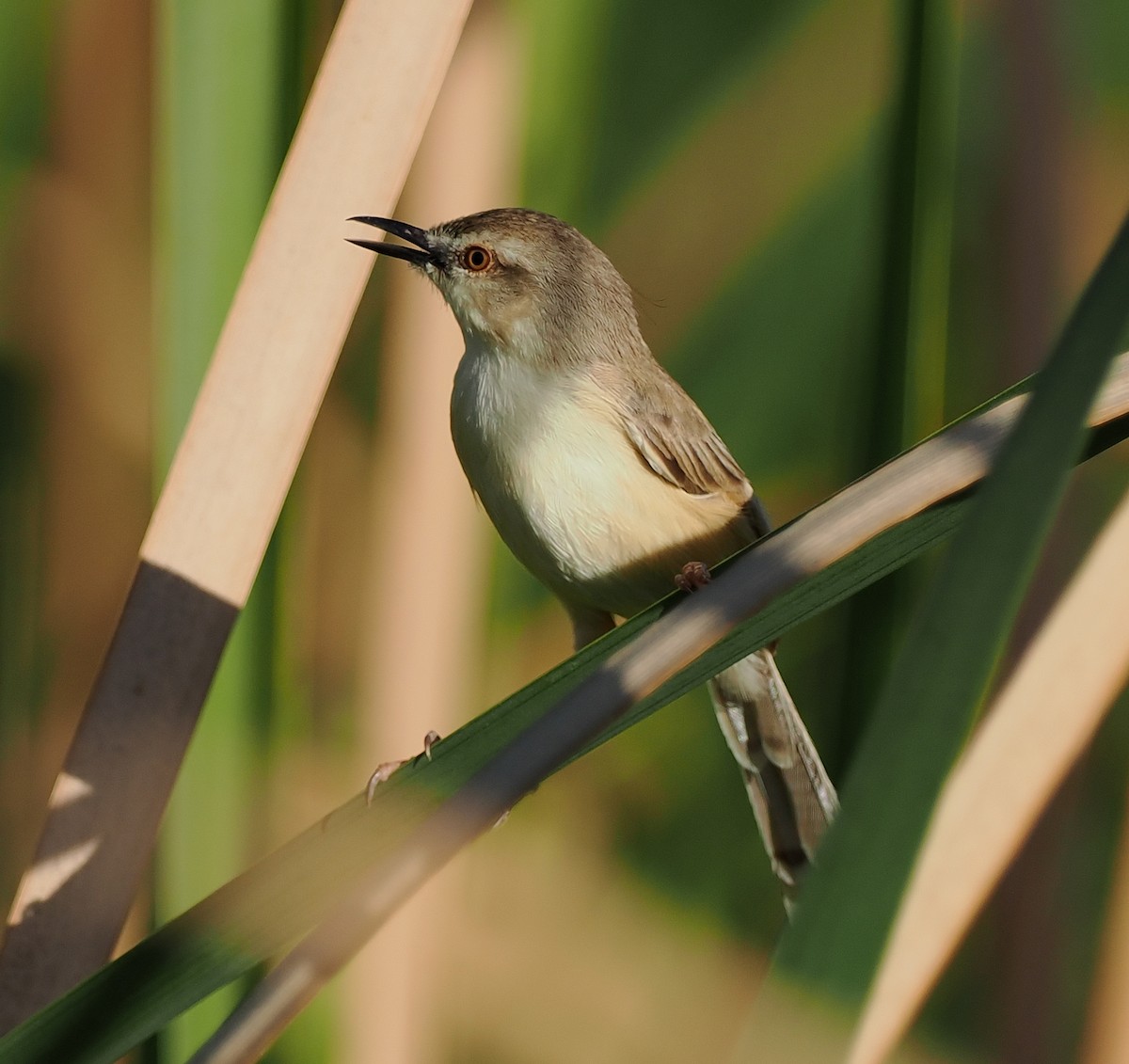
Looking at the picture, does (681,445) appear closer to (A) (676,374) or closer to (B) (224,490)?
(A) (676,374)

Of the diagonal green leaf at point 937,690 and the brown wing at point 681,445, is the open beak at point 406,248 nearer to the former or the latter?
the brown wing at point 681,445

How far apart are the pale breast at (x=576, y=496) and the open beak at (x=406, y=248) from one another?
0.18 m

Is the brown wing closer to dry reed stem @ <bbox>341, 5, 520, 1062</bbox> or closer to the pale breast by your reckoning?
the pale breast

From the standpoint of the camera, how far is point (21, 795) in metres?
1.69

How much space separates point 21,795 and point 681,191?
4.41ft

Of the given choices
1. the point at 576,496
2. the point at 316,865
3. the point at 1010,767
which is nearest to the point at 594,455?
the point at 576,496

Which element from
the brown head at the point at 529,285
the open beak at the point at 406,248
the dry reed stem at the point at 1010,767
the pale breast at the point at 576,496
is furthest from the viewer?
the brown head at the point at 529,285

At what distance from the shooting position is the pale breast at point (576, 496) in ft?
4.94

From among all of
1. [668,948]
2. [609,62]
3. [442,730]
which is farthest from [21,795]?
[609,62]

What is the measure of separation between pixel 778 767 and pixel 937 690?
1.14 meters

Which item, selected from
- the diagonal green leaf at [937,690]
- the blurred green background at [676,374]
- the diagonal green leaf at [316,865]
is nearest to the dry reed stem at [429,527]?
the blurred green background at [676,374]

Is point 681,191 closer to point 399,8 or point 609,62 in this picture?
point 609,62

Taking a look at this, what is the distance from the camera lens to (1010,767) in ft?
3.01

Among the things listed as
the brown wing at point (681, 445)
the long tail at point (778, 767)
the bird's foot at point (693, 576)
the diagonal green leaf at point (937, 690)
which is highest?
the diagonal green leaf at point (937, 690)
